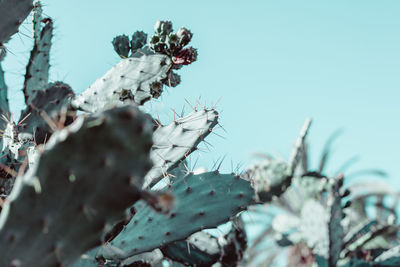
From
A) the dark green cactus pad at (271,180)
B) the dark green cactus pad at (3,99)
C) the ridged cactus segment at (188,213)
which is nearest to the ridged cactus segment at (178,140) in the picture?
the ridged cactus segment at (188,213)

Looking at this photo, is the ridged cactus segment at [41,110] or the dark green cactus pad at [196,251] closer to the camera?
the ridged cactus segment at [41,110]

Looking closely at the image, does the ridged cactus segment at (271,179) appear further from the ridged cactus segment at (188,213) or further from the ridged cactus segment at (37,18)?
the ridged cactus segment at (37,18)

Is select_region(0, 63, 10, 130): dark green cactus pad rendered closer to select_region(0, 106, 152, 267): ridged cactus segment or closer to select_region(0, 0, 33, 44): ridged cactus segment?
select_region(0, 0, 33, 44): ridged cactus segment

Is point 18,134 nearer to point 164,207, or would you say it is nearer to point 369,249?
point 164,207

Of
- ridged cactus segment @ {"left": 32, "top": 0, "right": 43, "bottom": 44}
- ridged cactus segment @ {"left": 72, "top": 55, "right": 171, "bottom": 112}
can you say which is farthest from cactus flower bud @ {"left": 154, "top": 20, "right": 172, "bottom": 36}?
ridged cactus segment @ {"left": 32, "top": 0, "right": 43, "bottom": 44}

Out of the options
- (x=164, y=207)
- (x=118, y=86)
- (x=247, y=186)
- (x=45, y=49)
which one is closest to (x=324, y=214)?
(x=247, y=186)

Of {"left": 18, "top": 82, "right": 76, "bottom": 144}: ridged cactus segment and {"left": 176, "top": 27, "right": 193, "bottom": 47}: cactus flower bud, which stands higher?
{"left": 176, "top": 27, "right": 193, "bottom": 47}: cactus flower bud

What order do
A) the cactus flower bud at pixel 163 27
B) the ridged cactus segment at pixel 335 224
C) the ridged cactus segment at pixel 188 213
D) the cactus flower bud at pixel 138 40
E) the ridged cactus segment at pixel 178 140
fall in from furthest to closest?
the ridged cactus segment at pixel 335 224
the cactus flower bud at pixel 138 40
the cactus flower bud at pixel 163 27
the ridged cactus segment at pixel 178 140
the ridged cactus segment at pixel 188 213
